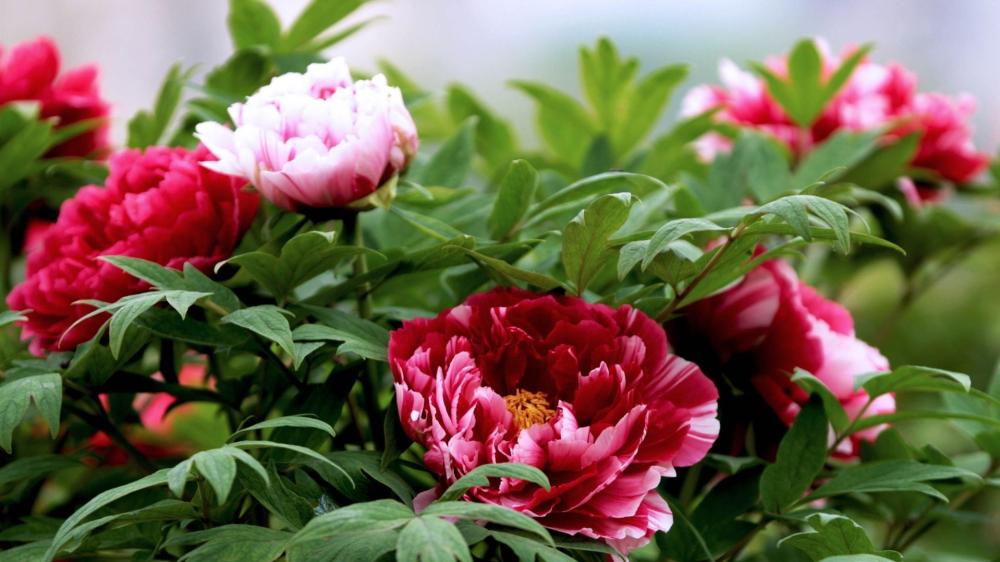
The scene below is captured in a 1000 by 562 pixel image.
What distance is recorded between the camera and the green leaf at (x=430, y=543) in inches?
12.2

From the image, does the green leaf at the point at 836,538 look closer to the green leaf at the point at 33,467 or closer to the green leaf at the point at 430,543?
the green leaf at the point at 430,543

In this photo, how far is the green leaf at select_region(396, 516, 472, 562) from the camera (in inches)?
12.2

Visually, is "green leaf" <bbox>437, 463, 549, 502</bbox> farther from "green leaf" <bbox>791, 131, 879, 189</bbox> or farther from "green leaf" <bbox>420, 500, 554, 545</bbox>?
"green leaf" <bbox>791, 131, 879, 189</bbox>

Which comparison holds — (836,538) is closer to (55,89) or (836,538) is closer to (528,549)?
(528,549)

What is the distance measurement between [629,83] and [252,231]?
1.00 ft

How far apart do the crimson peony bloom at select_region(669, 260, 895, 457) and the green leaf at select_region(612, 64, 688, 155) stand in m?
0.22

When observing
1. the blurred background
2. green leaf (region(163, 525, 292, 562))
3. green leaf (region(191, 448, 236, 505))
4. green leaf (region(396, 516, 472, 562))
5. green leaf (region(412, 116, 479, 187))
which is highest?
green leaf (region(412, 116, 479, 187))

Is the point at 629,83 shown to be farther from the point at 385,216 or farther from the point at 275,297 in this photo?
the point at 275,297

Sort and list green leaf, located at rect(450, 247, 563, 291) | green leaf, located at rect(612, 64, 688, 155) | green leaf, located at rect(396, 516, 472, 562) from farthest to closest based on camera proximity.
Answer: green leaf, located at rect(612, 64, 688, 155) → green leaf, located at rect(450, 247, 563, 291) → green leaf, located at rect(396, 516, 472, 562)

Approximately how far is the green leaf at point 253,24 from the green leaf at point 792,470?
1.18 feet

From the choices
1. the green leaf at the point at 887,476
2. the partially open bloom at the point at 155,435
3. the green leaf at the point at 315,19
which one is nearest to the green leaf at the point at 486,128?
the green leaf at the point at 315,19

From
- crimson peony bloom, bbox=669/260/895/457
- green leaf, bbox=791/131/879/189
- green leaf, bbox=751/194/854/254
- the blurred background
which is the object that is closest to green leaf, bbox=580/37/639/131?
green leaf, bbox=791/131/879/189

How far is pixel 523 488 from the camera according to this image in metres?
0.37

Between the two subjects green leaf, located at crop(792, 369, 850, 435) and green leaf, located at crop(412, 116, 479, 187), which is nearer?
green leaf, located at crop(792, 369, 850, 435)
